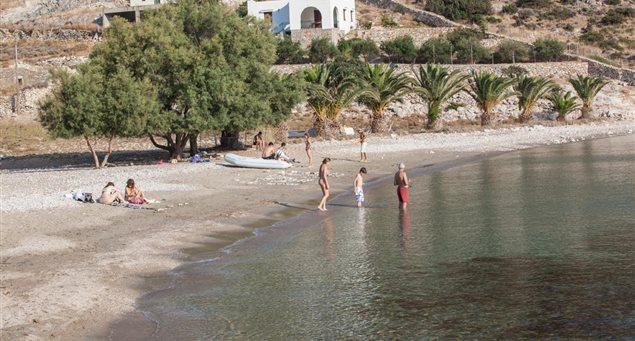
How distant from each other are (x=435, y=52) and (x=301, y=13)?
45.6ft

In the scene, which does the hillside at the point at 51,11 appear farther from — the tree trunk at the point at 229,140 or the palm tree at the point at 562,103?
the tree trunk at the point at 229,140

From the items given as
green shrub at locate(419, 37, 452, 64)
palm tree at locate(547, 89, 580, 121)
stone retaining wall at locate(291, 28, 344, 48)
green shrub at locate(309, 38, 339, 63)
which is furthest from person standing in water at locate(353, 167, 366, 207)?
stone retaining wall at locate(291, 28, 344, 48)

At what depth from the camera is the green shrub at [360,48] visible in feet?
225

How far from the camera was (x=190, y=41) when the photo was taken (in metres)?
37.0

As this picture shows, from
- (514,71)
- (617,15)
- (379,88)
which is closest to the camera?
(379,88)

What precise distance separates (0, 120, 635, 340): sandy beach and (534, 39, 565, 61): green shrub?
3375 centimetres

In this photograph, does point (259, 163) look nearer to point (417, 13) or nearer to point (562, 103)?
point (562, 103)

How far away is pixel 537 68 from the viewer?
65438mm

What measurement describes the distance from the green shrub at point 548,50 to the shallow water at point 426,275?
44574 mm

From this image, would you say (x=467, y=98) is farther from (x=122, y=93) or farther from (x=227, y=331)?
(x=227, y=331)

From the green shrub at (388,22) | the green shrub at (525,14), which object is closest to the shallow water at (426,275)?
the green shrub at (388,22)

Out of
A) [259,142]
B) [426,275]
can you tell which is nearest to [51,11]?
[259,142]

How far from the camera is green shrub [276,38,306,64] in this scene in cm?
6619

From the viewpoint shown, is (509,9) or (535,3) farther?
(535,3)
